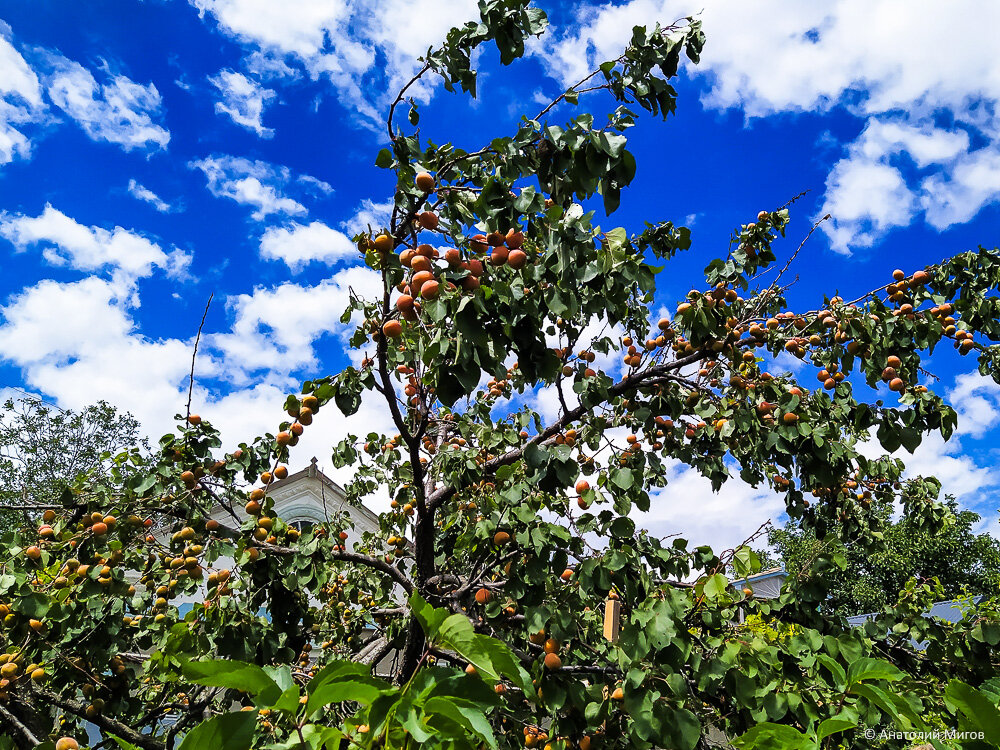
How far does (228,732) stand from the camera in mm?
609

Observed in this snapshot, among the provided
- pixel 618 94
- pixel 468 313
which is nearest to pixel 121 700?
pixel 468 313

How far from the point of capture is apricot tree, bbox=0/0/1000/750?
176 centimetres

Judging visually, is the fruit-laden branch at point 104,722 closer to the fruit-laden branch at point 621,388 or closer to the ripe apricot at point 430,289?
the fruit-laden branch at point 621,388

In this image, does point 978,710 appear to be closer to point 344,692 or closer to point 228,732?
point 344,692

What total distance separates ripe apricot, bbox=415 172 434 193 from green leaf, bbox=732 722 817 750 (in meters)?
1.65

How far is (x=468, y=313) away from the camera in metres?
1.50

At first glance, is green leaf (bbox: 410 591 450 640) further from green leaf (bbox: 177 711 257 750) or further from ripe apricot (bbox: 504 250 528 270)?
ripe apricot (bbox: 504 250 528 270)

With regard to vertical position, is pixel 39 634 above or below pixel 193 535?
below

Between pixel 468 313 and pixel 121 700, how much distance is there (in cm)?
300

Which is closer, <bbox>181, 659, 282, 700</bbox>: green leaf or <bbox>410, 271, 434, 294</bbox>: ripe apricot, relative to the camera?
<bbox>181, 659, 282, 700</bbox>: green leaf

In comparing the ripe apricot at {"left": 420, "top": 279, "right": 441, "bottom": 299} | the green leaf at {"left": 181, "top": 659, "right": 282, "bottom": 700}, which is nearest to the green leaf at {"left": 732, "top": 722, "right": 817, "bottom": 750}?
the green leaf at {"left": 181, "top": 659, "right": 282, "bottom": 700}

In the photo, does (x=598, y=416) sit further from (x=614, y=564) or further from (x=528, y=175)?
(x=528, y=175)

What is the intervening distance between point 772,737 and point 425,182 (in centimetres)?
167

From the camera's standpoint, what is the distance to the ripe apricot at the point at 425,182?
1868mm
